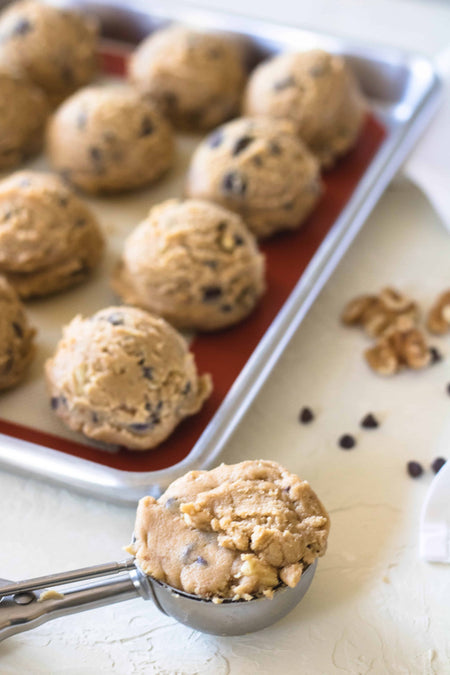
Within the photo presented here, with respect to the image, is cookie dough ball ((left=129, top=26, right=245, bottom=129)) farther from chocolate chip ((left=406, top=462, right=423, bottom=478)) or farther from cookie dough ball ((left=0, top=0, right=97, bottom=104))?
chocolate chip ((left=406, top=462, right=423, bottom=478))

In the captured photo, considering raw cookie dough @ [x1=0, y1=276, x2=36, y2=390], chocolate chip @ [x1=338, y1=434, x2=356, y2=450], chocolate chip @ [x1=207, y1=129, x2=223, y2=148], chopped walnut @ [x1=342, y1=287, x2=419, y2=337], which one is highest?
chocolate chip @ [x1=207, y1=129, x2=223, y2=148]

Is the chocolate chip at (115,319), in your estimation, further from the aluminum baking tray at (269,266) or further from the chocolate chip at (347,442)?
the chocolate chip at (347,442)

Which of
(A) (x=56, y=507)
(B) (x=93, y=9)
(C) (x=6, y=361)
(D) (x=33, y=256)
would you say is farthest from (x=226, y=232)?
(B) (x=93, y=9)

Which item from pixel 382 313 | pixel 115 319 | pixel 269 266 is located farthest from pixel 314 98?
pixel 115 319

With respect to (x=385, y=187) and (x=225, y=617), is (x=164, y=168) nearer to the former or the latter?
(x=385, y=187)

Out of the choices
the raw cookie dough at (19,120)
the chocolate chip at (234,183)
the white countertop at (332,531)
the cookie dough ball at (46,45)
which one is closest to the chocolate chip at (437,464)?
the white countertop at (332,531)

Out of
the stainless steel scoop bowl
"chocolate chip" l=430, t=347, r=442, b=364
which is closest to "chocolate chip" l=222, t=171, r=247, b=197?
"chocolate chip" l=430, t=347, r=442, b=364

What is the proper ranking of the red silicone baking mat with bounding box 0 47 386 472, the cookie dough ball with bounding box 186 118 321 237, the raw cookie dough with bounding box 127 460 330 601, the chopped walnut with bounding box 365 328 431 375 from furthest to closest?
the cookie dough ball with bounding box 186 118 321 237 → the chopped walnut with bounding box 365 328 431 375 → the red silicone baking mat with bounding box 0 47 386 472 → the raw cookie dough with bounding box 127 460 330 601
